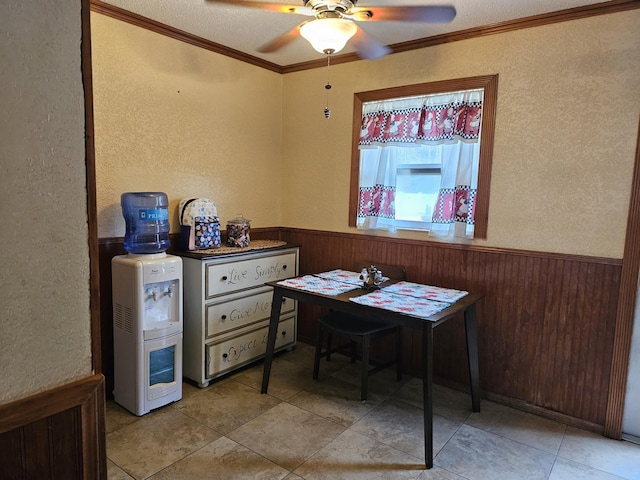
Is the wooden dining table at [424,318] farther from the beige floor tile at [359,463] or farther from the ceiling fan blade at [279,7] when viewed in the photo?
the ceiling fan blade at [279,7]

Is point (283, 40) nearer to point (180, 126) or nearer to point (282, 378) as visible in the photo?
point (180, 126)

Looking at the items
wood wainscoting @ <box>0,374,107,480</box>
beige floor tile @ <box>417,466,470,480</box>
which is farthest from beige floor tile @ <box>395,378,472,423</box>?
wood wainscoting @ <box>0,374,107,480</box>

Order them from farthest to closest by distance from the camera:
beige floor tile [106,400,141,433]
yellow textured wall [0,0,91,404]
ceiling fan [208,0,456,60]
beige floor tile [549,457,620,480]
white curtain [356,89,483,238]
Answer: white curtain [356,89,483,238] → beige floor tile [106,400,141,433] → beige floor tile [549,457,620,480] → ceiling fan [208,0,456,60] → yellow textured wall [0,0,91,404]

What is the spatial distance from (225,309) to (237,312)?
12cm

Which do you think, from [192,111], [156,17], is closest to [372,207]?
[192,111]

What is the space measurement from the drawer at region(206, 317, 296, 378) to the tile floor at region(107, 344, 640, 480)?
0.45 ft

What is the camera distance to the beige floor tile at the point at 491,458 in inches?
83.1

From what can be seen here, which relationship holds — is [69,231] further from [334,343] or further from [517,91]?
[334,343]

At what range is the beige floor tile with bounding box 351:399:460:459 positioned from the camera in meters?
2.34

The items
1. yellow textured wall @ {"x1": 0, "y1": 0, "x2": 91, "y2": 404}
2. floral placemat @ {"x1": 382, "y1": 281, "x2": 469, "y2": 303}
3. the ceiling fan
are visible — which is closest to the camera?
yellow textured wall @ {"x1": 0, "y1": 0, "x2": 91, "y2": 404}

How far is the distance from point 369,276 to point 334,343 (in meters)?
1.10

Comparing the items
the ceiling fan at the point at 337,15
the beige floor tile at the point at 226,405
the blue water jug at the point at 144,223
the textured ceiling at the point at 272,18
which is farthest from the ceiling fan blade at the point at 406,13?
the beige floor tile at the point at 226,405

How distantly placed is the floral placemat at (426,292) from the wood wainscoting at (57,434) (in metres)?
1.95

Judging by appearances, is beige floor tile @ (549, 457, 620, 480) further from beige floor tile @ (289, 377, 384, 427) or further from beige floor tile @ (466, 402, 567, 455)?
beige floor tile @ (289, 377, 384, 427)
